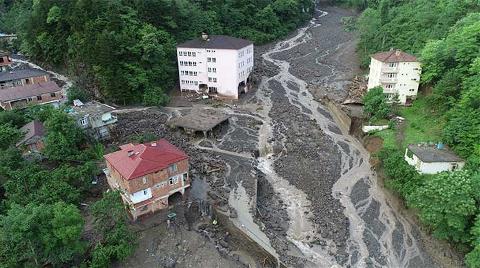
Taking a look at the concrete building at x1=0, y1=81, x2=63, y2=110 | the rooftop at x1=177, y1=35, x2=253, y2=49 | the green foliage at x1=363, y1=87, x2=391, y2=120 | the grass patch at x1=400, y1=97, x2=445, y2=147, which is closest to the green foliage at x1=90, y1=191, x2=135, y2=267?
the concrete building at x1=0, y1=81, x2=63, y2=110

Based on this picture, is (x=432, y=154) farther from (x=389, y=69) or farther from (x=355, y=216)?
(x=389, y=69)

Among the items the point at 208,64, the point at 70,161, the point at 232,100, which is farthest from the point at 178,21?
the point at 70,161

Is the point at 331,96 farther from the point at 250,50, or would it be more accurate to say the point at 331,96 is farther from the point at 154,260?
the point at 154,260

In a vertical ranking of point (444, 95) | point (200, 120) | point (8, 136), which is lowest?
point (200, 120)

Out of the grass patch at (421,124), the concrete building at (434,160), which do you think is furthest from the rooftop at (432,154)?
the grass patch at (421,124)

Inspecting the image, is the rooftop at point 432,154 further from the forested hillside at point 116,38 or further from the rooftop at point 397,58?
the forested hillside at point 116,38

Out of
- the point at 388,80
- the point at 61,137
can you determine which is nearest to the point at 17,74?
the point at 61,137
